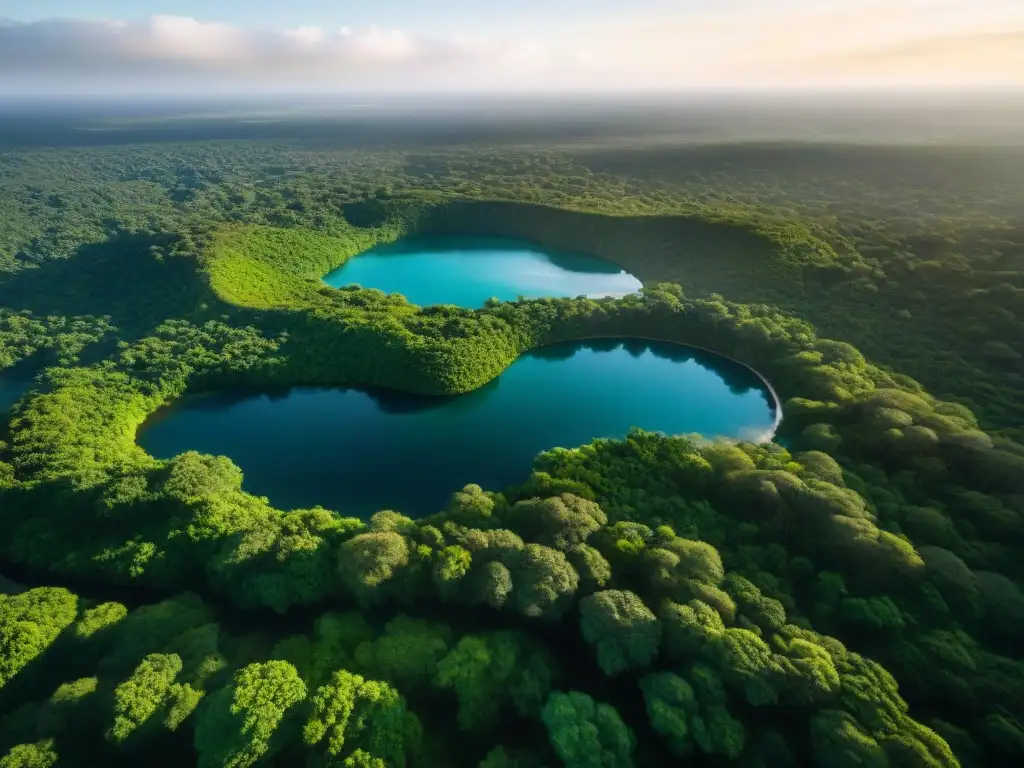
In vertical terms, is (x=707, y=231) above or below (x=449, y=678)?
above

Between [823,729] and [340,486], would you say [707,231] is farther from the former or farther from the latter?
[823,729]

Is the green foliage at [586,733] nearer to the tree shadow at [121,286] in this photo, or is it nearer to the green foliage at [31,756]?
the green foliage at [31,756]

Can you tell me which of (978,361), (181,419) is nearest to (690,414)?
(978,361)

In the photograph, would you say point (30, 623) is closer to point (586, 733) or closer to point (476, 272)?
point (586, 733)

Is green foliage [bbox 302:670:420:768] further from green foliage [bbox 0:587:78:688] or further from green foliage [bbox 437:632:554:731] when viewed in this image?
green foliage [bbox 0:587:78:688]

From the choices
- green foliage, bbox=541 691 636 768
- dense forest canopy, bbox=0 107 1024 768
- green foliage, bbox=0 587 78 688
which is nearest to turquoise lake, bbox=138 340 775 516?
dense forest canopy, bbox=0 107 1024 768

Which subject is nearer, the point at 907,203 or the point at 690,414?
the point at 690,414

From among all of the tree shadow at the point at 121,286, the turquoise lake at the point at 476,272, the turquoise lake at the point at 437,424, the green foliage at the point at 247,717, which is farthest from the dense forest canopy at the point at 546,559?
the turquoise lake at the point at 476,272
